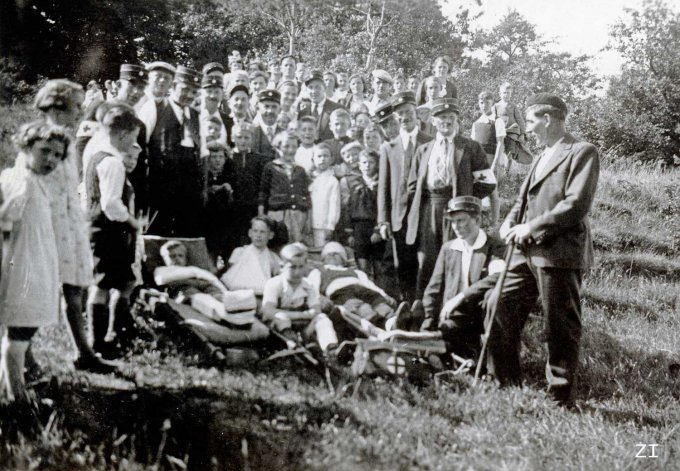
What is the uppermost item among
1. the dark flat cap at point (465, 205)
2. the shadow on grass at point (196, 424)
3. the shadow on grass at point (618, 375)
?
the dark flat cap at point (465, 205)

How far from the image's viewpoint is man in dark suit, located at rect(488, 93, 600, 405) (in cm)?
372

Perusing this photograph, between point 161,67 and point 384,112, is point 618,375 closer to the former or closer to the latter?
point 384,112

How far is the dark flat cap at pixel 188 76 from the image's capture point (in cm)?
459

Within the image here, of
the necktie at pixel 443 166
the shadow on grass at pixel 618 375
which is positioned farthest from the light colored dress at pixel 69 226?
the shadow on grass at pixel 618 375

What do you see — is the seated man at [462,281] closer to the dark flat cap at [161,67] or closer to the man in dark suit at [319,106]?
the man in dark suit at [319,106]

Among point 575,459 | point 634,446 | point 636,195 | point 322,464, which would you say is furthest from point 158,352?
point 636,195

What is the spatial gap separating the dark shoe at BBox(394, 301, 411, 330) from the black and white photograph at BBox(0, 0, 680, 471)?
0.04ft

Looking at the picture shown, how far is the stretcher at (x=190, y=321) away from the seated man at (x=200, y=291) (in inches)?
1.8

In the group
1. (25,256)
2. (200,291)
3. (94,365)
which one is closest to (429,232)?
(200,291)

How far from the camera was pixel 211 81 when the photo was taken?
4.93m

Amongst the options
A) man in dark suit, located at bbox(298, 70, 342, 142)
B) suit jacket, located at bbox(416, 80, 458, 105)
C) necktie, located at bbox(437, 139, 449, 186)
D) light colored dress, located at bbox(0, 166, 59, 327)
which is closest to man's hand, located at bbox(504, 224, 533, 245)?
necktie, located at bbox(437, 139, 449, 186)

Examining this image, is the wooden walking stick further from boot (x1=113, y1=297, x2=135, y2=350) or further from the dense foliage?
boot (x1=113, y1=297, x2=135, y2=350)

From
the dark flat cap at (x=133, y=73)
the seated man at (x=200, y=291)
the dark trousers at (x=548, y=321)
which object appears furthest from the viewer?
the seated man at (x=200, y=291)

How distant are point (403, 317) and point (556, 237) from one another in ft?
4.06
